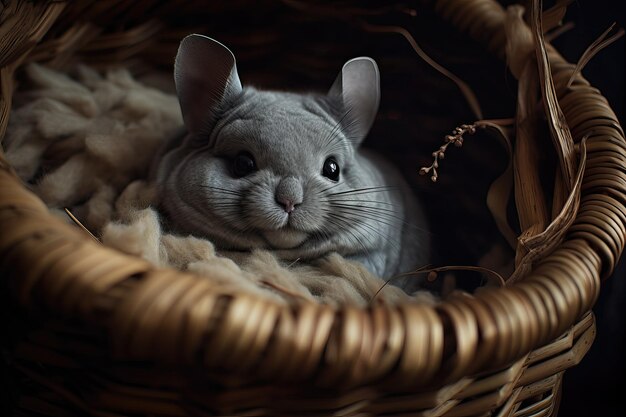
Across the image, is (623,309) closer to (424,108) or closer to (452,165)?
(452,165)

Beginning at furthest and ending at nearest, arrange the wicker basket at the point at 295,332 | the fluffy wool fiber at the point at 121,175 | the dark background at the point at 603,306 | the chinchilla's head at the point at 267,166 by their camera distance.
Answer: the dark background at the point at 603,306
the chinchilla's head at the point at 267,166
the fluffy wool fiber at the point at 121,175
the wicker basket at the point at 295,332

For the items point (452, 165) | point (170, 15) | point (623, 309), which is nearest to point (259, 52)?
point (170, 15)

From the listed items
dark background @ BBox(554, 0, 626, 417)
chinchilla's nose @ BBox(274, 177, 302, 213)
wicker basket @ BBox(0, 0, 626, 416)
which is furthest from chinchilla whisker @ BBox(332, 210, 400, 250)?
dark background @ BBox(554, 0, 626, 417)

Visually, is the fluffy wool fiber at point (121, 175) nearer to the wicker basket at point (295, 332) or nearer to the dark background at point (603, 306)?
the wicker basket at point (295, 332)

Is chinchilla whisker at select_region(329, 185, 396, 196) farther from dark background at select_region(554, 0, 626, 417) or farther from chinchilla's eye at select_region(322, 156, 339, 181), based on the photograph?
dark background at select_region(554, 0, 626, 417)

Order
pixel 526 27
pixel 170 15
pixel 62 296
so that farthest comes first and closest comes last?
pixel 170 15
pixel 526 27
pixel 62 296

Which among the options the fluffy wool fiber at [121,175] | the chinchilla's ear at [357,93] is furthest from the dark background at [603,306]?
the fluffy wool fiber at [121,175]
